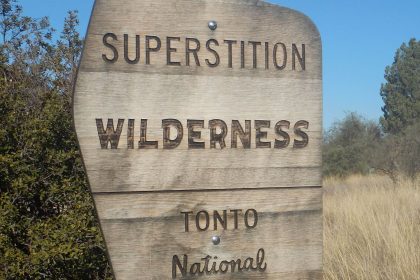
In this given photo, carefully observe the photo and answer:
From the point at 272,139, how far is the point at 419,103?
36354mm

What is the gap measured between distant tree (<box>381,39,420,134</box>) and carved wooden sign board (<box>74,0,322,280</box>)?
117 feet

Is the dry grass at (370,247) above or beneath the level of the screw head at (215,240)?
beneath

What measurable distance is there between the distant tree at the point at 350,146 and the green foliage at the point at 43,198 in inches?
755

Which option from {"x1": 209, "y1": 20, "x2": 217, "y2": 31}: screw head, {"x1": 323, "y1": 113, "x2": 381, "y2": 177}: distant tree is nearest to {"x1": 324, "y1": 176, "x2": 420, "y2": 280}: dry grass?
{"x1": 209, "y1": 20, "x2": 217, "y2": 31}: screw head

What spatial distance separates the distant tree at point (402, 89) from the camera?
36719 millimetres

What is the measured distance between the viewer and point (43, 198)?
3.55m

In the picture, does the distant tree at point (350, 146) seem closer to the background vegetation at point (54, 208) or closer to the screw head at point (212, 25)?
the background vegetation at point (54, 208)

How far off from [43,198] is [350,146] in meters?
23.9

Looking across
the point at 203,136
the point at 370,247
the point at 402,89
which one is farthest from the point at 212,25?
the point at 402,89

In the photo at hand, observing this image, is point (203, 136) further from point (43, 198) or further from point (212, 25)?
point (43, 198)

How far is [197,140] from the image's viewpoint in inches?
77.5

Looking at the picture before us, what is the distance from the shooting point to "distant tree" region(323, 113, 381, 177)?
81.0 ft

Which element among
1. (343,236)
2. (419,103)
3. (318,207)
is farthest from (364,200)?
(419,103)

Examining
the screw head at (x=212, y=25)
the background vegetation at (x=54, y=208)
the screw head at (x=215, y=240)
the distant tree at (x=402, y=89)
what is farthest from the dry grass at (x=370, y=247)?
the distant tree at (x=402, y=89)
